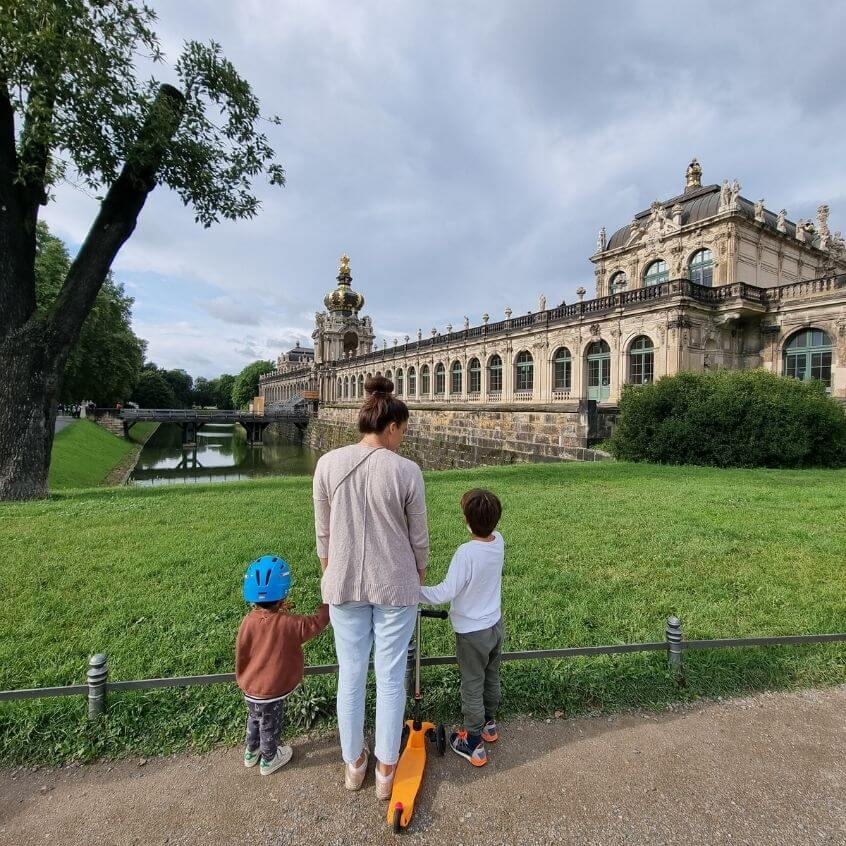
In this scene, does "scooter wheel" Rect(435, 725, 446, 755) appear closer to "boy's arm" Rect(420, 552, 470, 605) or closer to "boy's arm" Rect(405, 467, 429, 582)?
"boy's arm" Rect(420, 552, 470, 605)

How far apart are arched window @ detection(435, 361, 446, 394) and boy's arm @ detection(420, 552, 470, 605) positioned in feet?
116

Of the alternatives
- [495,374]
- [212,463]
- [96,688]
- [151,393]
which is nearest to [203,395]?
[151,393]

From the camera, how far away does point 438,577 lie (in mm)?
4922

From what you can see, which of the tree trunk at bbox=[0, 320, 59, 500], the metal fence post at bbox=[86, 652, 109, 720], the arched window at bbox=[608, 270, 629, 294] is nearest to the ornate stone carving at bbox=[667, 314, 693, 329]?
the arched window at bbox=[608, 270, 629, 294]

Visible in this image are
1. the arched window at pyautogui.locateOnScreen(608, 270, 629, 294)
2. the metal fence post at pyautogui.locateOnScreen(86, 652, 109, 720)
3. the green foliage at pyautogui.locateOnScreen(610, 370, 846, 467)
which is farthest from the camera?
the arched window at pyautogui.locateOnScreen(608, 270, 629, 294)

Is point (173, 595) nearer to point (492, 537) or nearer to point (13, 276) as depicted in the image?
point (492, 537)

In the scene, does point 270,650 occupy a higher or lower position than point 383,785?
higher

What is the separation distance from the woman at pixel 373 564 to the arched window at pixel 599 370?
2330cm

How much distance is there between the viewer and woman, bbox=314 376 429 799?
2.25 meters

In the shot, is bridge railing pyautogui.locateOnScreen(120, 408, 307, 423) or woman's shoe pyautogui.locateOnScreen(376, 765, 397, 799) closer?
woman's shoe pyautogui.locateOnScreen(376, 765, 397, 799)

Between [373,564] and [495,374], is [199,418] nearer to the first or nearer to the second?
[495,374]

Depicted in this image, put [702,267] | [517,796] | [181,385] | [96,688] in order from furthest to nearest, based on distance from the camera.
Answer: [181,385]
[702,267]
[96,688]
[517,796]

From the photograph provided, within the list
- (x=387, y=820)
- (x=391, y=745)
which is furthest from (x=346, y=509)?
(x=387, y=820)

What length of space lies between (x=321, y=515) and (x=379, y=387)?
0.78 m
